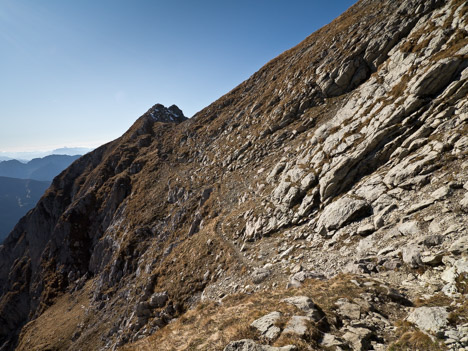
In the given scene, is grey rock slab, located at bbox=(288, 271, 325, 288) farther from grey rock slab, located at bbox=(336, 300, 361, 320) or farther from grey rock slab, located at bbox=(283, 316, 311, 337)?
grey rock slab, located at bbox=(283, 316, 311, 337)

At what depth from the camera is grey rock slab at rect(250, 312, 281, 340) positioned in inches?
366

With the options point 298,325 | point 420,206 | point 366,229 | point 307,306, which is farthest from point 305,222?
point 298,325

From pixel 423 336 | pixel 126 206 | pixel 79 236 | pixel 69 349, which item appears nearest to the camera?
pixel 423 336

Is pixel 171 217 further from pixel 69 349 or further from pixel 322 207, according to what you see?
pixel 322 207

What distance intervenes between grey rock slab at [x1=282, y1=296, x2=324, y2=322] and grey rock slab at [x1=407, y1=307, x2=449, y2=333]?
3728 millimetres

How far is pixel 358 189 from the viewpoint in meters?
19.1

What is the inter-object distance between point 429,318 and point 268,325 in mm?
6672

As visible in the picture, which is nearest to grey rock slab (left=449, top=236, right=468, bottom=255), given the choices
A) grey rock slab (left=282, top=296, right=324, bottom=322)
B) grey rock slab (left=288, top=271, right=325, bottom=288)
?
grey rock slab (left=288, top=271, right=325, bottom=288)

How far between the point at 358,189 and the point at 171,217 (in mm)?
37815

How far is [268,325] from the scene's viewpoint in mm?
9906

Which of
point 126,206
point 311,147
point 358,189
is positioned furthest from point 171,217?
point 358,189

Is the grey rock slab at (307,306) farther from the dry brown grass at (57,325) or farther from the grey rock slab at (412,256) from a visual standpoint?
the dry brown grass at (57,325)

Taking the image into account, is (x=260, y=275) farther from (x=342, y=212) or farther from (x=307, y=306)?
(x=342, y=212)

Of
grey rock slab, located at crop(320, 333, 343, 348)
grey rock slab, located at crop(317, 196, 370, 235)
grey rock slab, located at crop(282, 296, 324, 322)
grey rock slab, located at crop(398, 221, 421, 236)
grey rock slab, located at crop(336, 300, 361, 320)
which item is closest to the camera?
grey rock slab, located at crop(320, 333, 343, 348)
